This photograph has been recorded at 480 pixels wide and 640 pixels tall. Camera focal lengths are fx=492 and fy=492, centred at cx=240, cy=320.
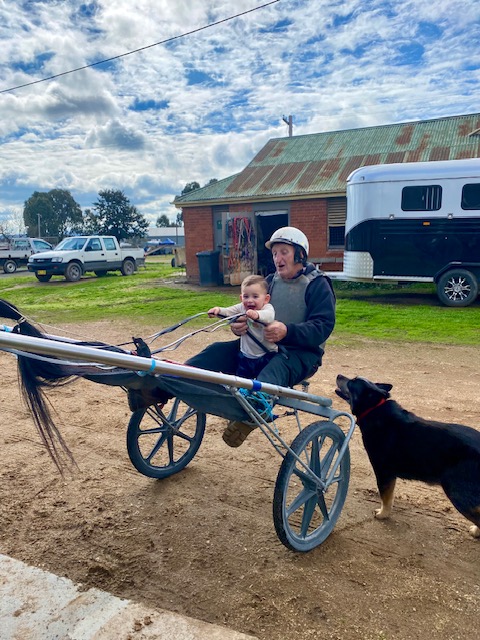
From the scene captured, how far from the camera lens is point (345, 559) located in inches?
113

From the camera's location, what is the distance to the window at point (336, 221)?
1589cm

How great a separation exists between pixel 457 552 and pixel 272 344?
65.9 inches

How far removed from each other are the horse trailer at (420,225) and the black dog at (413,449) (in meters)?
9.07

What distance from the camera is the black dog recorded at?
110 inches

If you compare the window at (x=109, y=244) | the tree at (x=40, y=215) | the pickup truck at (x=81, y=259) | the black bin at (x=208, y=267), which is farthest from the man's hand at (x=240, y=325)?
the tree at (x=40, y=215)

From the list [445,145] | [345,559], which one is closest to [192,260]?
[445,145]

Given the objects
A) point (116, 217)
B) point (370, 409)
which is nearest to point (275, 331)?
point (370, 409)

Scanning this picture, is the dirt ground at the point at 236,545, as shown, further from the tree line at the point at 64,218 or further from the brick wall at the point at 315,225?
the tree line at the point at 64,218

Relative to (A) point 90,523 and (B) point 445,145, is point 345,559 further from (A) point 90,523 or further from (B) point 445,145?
(B) point 445,145

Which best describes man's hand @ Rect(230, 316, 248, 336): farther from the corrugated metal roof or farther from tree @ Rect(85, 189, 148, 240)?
tree @ Rect(85, 189, 148, 240)

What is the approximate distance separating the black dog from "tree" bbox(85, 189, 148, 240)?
5184 centimetres

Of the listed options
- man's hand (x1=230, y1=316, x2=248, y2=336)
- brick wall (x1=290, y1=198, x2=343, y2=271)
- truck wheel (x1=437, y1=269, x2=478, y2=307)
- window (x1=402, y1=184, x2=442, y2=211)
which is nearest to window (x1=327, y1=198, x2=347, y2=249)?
brick wall (x1=290, y1=198, x2=343, y2=271)

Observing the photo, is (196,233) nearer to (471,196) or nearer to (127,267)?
(127,267)

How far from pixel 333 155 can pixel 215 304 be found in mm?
8547
